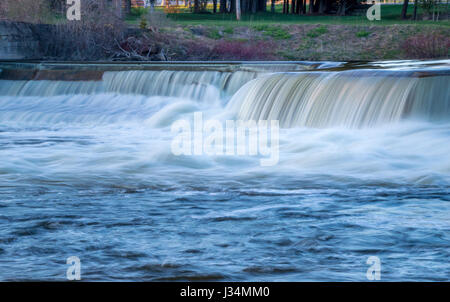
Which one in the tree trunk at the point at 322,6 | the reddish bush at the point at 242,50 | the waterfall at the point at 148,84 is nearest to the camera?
the waterfall at the point at 148,84

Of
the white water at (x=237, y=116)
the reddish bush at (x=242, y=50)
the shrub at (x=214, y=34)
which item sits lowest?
the white water at (x=237, y=116)

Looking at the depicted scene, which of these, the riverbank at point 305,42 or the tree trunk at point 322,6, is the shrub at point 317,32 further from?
the tree trunk at point 322,6

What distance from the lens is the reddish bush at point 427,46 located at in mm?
28142

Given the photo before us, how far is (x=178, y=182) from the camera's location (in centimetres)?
827

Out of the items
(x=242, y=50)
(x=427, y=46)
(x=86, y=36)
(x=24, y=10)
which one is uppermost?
(x=24, y=10)

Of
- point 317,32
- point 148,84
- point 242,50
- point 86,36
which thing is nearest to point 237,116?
point 148,84

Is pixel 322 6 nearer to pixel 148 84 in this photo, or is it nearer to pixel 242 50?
pixel 242 50

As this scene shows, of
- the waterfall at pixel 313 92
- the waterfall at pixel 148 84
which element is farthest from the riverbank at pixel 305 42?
the waterfall at pixel 313 92

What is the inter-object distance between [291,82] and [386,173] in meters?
5.52

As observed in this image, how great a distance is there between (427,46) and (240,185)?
75.1ft

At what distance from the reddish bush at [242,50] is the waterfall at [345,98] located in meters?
14.3

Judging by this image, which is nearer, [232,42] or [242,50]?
[242,50]

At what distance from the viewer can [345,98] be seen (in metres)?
12.8

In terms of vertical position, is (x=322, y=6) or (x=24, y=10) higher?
(x=322, y=6)
